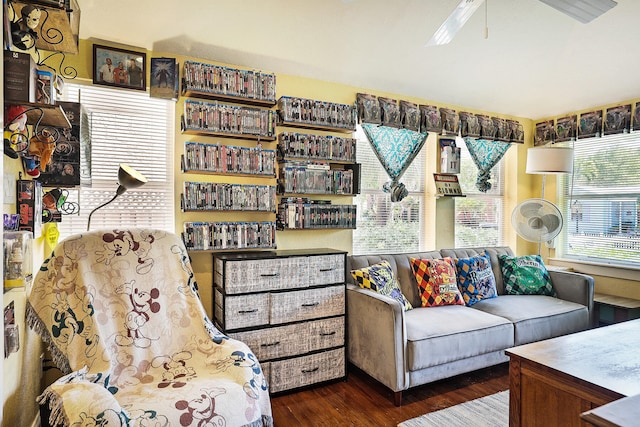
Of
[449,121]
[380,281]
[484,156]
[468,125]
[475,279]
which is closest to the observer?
[380,281]

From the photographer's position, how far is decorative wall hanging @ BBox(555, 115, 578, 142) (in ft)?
13.9

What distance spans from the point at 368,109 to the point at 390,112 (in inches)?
9.9

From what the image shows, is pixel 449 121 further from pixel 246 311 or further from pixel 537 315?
pixel 246 311

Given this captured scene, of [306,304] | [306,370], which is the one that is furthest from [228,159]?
[306,370]

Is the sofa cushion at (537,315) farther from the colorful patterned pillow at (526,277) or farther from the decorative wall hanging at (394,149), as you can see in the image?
the decorative wall hanging at (394,149)

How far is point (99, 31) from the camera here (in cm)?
250

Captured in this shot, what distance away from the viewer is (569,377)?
68.4 inches

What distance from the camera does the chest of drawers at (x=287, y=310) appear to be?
2547 mm

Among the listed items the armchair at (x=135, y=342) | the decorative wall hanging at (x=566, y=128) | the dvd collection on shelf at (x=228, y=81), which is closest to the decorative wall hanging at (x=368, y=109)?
the dvd collection on shelf at (x=228, y=81)

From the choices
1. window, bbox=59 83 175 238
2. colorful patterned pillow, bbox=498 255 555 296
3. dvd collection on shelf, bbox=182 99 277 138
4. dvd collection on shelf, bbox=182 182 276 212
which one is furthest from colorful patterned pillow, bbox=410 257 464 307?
window, bbox=59 83 175 238

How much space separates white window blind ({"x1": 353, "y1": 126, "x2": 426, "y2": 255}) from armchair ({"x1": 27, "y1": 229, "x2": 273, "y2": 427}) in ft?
6.10

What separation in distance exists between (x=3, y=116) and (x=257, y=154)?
1.61m

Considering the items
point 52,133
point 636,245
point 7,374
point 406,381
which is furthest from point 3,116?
point 636,245

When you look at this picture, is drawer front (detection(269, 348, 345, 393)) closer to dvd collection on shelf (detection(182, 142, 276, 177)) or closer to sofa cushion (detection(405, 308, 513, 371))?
sofa cushion (detection(405, 308, 513, 371))
